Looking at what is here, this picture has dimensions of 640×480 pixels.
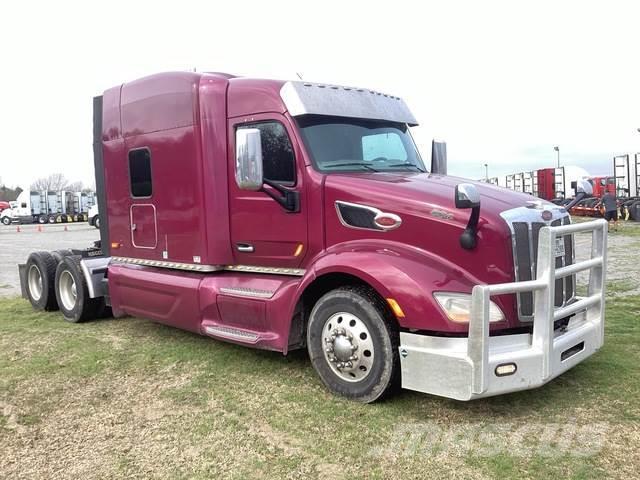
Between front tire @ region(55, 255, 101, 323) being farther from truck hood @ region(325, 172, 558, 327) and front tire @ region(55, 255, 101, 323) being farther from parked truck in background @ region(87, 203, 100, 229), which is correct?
truck hood @ region(325, 172, 558, 327)

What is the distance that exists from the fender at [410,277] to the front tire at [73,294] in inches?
179

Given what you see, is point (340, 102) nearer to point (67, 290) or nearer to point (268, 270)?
point (268, 270)

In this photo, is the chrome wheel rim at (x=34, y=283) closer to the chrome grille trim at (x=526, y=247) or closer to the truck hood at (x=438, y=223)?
the truck hood at (x=438, y=223)

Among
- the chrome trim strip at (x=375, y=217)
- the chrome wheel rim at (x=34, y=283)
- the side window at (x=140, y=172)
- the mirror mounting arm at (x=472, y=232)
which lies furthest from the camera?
the chrome wheel rim at (x=34, y=283)

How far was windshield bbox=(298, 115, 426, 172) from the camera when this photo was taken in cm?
501

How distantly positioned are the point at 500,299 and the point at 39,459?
11.0 ft

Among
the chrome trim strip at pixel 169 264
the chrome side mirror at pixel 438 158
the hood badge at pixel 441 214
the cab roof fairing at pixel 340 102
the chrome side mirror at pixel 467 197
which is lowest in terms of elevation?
the chrome trim strip at pixel 169 264

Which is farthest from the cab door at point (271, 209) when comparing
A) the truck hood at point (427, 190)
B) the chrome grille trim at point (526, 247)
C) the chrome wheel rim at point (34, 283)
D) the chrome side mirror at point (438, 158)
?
the chrome wheel rim at point (34, 283)

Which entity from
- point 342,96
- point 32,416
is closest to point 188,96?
point 342,96

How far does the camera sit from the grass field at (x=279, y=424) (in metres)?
3.49

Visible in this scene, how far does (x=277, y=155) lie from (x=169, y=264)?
6.32 feet

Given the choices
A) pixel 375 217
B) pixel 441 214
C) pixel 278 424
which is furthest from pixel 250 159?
pixel 278 424

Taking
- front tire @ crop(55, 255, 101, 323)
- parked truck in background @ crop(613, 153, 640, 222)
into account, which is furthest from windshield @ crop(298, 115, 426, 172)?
parked truck in background @ crop(613, 153, 640, 222)

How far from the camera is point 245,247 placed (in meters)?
5.50
